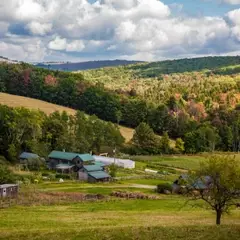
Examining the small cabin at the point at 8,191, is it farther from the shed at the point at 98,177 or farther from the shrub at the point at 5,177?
the shed at the point at 98,177

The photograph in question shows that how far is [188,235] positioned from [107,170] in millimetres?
62194

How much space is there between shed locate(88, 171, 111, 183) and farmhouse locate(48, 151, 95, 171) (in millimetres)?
8694

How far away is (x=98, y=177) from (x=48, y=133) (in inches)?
1147

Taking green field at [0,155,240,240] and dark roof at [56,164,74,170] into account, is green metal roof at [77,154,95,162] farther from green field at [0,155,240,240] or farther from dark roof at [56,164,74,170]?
green field at [0,155,240,240]

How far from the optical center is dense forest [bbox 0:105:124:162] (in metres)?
100

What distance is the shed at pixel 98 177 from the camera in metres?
81.6

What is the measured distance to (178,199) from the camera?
63250 mm

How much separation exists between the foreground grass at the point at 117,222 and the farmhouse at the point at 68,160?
34096 millimetres

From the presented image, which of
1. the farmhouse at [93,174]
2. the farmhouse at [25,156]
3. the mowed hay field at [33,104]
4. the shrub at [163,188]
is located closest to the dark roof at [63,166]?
the farmhouse at [25,156]

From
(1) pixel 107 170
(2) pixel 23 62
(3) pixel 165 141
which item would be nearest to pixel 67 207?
(1) pixel 107 170

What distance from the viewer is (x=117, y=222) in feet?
128

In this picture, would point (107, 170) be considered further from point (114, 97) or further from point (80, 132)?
point (114, 97)

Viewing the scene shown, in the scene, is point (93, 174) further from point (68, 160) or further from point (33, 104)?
point (33, 104)

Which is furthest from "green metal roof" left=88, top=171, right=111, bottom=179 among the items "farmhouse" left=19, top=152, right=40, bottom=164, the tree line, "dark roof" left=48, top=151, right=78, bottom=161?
the tree line
